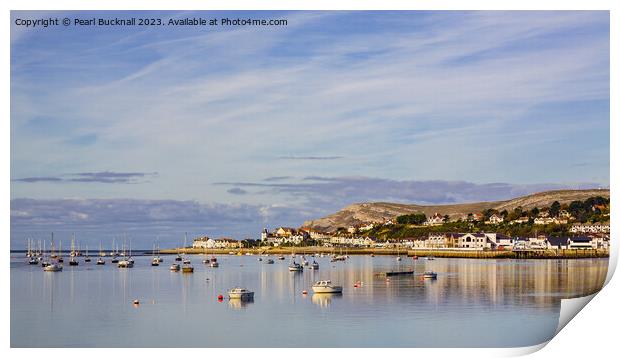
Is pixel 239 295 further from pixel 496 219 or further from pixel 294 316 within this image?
pixel 496 219

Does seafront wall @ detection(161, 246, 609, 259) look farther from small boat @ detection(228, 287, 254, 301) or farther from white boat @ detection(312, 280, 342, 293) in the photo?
small boat @ detection(228, 287, 254, 301)

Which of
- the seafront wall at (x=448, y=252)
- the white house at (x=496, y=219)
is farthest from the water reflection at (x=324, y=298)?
the white house at (x=496, y=219)

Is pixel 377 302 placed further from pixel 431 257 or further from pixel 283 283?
pixel 431 257

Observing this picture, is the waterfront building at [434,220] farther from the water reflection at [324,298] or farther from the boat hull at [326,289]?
the water reflection at [324,298]

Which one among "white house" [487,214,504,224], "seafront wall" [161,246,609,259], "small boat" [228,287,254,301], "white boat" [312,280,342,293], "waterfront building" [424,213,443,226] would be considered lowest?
"seafront wall" [161,246,609,259]

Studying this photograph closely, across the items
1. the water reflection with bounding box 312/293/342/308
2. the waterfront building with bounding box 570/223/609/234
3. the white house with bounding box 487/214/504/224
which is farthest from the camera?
the white house with bounding box 487/214/504/224

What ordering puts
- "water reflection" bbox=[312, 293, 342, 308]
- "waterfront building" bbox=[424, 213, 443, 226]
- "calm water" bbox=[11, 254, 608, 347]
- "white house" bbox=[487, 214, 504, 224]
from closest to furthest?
1. "calm water" bbox=[11, 254, 608, 347]
2. "water reflection" bbox=[312, 293, 342, 308]
3. "white house" bbox=[487, 214, 504, 224]
4. "waterfront building" bbox=[424, 213, 443, 226]

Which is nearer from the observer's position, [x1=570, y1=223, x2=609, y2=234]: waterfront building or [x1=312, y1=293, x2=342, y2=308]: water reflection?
[x1=312, y1=293, x2=342, y2=308]: water reflection

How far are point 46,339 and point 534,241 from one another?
38815 millimetres

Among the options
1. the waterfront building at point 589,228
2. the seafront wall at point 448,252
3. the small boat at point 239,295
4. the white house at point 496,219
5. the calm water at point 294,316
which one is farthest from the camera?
the white house at point 496,219

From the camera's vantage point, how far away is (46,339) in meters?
10.2

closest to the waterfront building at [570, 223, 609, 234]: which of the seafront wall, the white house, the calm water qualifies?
the seafront wall
